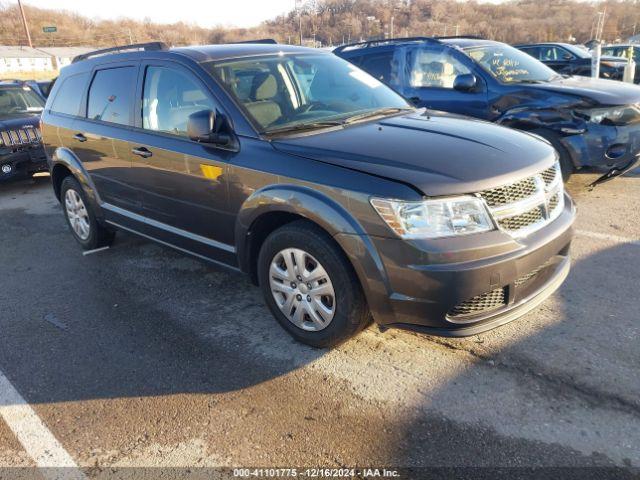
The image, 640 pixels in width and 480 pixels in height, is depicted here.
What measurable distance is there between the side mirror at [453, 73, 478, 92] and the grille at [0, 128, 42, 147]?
20.3 feet

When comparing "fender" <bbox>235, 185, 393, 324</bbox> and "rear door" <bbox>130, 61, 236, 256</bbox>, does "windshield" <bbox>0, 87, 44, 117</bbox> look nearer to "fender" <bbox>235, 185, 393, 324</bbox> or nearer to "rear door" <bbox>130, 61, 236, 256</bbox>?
"rear door" <bbox>130, 61, 236, 256</bbox>

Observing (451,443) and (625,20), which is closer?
(451,443)

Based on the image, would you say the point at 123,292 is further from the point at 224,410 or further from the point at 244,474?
the point at 244,474

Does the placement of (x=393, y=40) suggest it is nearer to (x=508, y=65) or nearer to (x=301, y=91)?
(x=508, y=65)

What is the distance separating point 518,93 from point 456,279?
13.5 ft

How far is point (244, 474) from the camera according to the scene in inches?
92.2

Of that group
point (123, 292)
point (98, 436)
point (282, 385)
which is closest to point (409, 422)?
point (282, 385)

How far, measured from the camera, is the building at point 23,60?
6840cm

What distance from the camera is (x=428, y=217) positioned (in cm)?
256

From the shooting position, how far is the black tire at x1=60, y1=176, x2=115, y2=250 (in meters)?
5.05

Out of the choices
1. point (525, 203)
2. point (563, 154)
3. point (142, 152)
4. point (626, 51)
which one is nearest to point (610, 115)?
point (563, 154)

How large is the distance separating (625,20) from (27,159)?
97536 millimetres

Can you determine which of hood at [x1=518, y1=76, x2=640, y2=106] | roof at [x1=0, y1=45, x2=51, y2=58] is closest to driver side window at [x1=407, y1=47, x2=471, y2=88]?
hood at [x1=518, y1=76, x2=640, y2=106]

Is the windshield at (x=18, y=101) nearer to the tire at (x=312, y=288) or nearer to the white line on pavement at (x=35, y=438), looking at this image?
the white line on pavement at (x=35, y=438)
